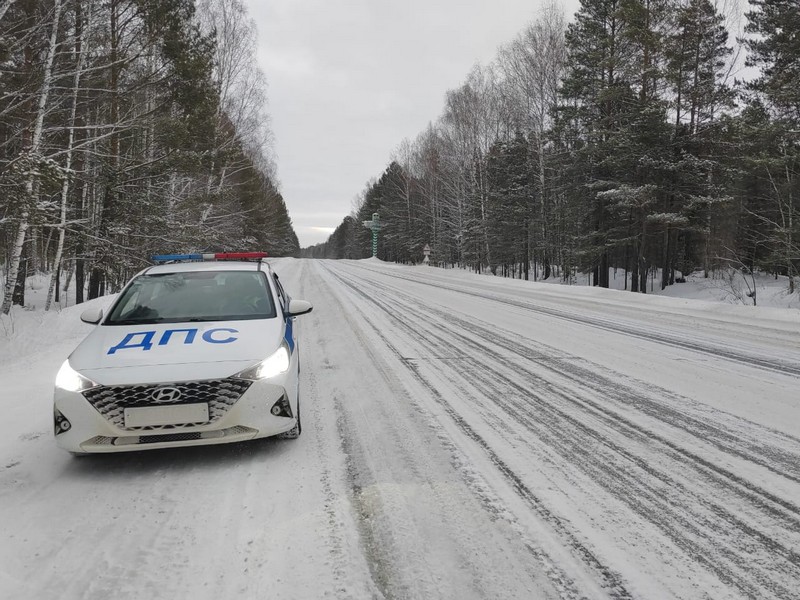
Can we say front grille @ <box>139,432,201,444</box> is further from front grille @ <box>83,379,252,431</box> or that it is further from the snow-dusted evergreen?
the snow-dusted evergreen

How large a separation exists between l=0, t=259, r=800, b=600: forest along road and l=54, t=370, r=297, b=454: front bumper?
9.0 inches

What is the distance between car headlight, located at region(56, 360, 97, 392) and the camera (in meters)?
3.12

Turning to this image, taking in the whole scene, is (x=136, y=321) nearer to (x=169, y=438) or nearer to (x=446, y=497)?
(x=169, y=438)

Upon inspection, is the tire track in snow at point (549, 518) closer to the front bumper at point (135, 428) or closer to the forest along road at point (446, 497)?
the forest along road at point (446, 497)

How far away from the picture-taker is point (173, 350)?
3.45 meters

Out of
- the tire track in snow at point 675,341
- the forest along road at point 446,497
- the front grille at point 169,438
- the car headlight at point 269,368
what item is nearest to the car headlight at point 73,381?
the front grille at point 169,438

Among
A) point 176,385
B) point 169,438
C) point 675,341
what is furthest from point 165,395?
point 675,341

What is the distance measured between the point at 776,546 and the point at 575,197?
1005 inches

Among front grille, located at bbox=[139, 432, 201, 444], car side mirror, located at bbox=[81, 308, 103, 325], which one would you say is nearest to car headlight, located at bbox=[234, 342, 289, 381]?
front grille, located at bbox=[139, 432, 201, 444]

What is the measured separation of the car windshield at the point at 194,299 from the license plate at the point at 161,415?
127 cm

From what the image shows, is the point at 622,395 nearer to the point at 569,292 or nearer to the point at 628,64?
the point at 569,292

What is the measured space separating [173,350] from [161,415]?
556 millimetres

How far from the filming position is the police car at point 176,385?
3078 mm

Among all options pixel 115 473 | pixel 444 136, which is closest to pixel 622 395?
pixel 115 473
